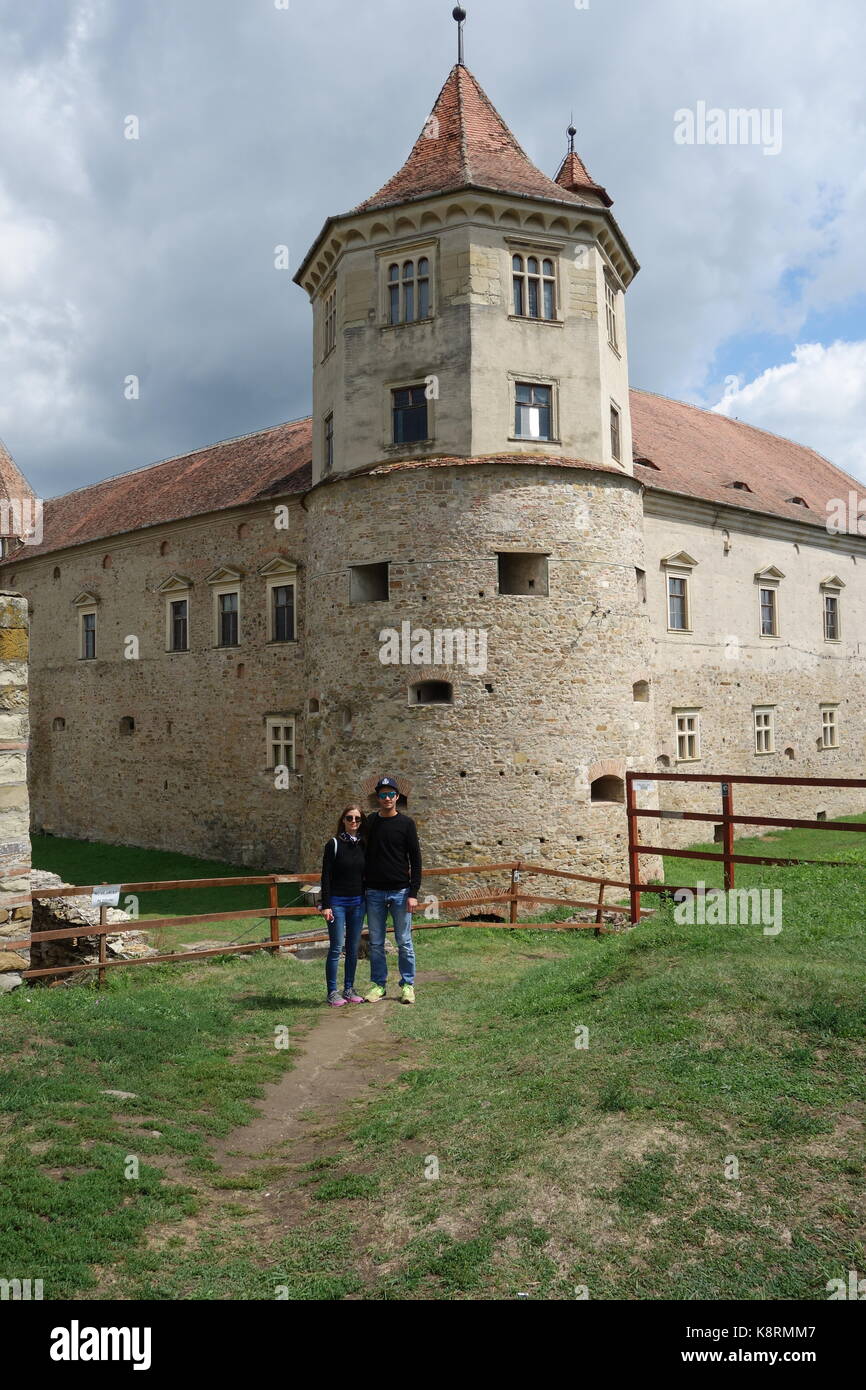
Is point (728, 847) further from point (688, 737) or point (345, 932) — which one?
→ point (688, 737)

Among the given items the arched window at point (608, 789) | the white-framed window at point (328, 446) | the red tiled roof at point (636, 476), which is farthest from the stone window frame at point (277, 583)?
the arched window at point (608, 789)

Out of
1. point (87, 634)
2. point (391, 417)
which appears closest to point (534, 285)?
point (391, 417)

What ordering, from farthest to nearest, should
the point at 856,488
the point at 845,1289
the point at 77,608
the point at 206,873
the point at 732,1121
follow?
the point at 856,488, the point at 77,608, the point at 206,873, the point at 732,1121, the point at 845,1289

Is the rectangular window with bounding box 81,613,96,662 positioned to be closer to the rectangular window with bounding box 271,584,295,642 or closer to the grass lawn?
the rectangular window with bounding box 271,584,295,642

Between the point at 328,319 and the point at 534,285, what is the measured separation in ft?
16.0

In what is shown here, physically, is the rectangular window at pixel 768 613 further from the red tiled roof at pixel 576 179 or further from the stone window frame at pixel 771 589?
the red tiled roof at pixel 576 179

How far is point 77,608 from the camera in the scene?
97.3 feet

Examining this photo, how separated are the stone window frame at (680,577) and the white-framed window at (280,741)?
1021 cm

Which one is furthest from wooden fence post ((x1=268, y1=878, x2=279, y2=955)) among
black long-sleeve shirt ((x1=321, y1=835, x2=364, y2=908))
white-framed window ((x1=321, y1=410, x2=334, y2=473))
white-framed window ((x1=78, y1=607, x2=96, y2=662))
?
white-framed window ((x1=78, y1=607, x2=96, y2=662))

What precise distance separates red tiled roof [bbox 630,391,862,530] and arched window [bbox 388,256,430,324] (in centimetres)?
778

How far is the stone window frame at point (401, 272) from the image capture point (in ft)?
57.6

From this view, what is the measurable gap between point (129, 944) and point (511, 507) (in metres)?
10.2

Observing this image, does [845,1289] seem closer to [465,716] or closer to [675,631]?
[465,716]

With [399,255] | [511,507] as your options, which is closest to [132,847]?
[511,507]
